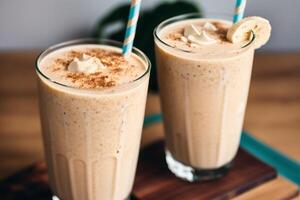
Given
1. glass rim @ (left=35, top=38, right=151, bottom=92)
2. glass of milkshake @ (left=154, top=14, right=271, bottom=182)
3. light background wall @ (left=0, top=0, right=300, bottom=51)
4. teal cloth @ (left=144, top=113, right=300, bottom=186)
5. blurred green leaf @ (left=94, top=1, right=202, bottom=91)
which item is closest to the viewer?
glass rim @ (left=35, top=38, right=151, bottom=92)

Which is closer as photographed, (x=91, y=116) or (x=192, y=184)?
(x=91, y=116)

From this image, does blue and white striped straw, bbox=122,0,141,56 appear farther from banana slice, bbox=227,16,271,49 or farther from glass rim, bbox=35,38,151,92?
banana slice, bbox=227,16,271,49

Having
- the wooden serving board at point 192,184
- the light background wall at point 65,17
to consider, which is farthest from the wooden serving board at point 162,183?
the light background wall at point 65,17

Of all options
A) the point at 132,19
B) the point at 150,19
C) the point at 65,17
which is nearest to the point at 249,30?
the point at 132,19

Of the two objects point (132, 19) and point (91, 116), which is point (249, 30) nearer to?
point (132, 19)

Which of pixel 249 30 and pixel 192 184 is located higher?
pixel 249 30

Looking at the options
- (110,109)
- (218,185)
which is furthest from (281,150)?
(110,109)

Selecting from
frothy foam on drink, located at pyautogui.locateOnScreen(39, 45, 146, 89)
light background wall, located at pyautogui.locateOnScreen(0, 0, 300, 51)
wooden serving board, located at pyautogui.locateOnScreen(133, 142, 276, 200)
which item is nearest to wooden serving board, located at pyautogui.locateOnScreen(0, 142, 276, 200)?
wooden serving board, located at pyautogui.locateOnScreen(133, 142, 276, 200)
